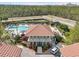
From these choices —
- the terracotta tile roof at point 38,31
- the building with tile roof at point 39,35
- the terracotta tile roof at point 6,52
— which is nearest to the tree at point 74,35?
the building with tile roof at point 39,35

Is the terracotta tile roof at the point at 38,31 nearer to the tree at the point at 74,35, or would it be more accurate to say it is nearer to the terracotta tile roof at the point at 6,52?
the tree at the point at 74,35

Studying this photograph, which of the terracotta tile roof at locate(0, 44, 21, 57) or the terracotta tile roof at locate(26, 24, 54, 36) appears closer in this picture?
the terracotta tile roof at locate(0, 44, 21, 57)

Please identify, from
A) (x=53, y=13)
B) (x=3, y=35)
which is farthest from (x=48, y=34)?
(x=53, y=13)

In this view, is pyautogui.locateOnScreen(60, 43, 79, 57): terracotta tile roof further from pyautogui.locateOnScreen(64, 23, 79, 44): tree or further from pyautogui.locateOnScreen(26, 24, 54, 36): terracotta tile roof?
pyautogui.locateOnScreen(26, 24, 54, 36): terracotta tile roof

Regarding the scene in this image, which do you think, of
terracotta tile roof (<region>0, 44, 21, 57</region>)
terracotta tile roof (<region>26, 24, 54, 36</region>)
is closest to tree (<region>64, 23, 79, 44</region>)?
terracotta tile roof (<region>26, 24, 54, 36</region>)

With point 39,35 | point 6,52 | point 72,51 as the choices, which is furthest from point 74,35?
point 6,52

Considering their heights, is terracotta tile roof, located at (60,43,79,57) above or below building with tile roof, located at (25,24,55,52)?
above

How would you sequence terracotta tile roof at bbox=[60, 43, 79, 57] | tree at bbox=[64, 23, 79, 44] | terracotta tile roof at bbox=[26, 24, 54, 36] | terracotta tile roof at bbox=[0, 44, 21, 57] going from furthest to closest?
1. terracotta tile roof at bbox=[26, 24, 54, 36]
2. tree at bbox=[64, 23, 79, 44]
3. terracotta tile roof at bbox=[60, 43, 79, 57]
4. terracotta tile roof at bbox=[0, 44, 21, 57]

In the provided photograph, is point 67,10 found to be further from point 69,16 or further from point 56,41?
point 56,41

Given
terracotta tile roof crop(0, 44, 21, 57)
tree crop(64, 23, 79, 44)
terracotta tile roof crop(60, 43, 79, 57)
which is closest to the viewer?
terracotta tile roof crop(0, 44, 21, 57)

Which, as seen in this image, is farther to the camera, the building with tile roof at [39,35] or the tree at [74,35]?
the building with tile roof at [39,35]

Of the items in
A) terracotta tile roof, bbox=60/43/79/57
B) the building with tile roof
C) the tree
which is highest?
terracotta tile roof, bbox=60/43/79/57
